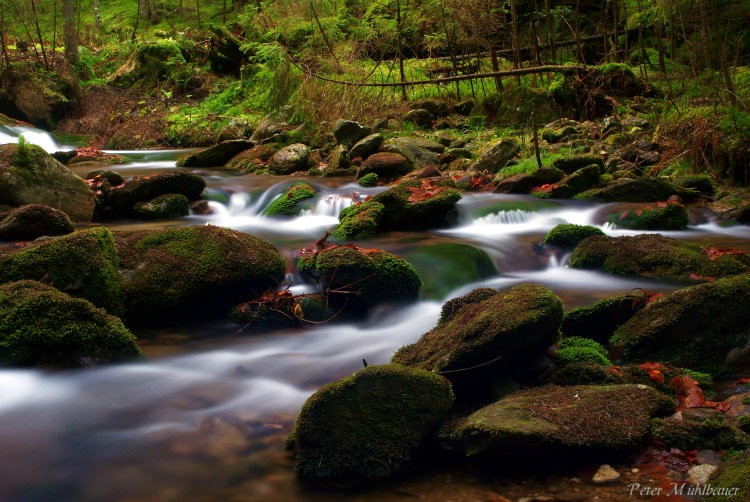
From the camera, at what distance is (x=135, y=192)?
9055 millimetres

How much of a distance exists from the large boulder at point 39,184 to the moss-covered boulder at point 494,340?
5962mm

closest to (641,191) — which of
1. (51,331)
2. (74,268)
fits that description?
(74,268)

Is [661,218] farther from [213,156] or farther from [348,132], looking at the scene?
[213,156]

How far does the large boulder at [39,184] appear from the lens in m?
8.18

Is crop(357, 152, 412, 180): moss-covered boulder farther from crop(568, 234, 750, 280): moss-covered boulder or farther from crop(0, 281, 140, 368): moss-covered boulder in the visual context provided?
crop(0, 281, 140, 368): moss-covered boulder

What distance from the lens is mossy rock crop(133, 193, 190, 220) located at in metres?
9.02

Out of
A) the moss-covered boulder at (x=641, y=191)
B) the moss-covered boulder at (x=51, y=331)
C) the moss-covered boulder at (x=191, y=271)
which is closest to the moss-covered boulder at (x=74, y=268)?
the moss-covered boulder at (x=191, y=271)

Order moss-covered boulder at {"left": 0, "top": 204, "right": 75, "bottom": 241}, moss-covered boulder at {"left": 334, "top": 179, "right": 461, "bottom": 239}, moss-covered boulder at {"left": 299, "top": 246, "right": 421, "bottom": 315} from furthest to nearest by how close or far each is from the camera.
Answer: moss-covered boulder at {"left": 334, "top": 179, "right": 461, "bottom": 239}
moss-covered boulder at {"left": 0, "top": 204, "right": 75, "bottom": 241}
moss-covered boulder at {"left": 299, "top": 246, "right": 421, "bottom": 315}

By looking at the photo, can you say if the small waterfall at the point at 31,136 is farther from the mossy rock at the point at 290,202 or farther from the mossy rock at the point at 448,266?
the mossy rock at the point at 448,266

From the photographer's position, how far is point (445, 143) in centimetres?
1314

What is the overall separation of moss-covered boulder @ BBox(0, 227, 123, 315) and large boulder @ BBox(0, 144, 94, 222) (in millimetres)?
3333

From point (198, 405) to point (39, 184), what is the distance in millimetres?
5539

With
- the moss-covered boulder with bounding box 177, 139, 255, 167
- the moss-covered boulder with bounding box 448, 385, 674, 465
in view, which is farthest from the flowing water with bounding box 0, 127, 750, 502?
the moss-covered boulder with bounding box 177, 139, 255, 167

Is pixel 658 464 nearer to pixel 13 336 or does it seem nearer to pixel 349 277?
pixel 349 277
